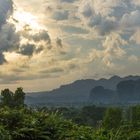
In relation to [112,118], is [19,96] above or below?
above

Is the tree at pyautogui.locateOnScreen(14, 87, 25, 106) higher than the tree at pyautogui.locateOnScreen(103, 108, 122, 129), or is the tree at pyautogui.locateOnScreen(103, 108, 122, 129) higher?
the tree at pyautogui.locateOnScreen(14, 87, 25, 106)

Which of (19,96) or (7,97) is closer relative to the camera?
(7,97)

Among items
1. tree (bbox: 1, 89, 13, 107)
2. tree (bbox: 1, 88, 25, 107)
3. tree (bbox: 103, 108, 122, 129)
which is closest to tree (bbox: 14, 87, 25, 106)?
tree (bbox: 1, 88, 25, 107)

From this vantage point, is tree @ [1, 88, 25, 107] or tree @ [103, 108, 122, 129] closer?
tree @ [103, 108, 122, 129]

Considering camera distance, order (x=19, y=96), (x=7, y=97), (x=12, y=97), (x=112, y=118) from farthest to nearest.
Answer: (x=12, y=97)
(x=19, y=96)
(x=7, y=97)
(x=112, y=118)

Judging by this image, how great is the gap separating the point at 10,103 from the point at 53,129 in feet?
205

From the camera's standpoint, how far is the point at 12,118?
19.2m

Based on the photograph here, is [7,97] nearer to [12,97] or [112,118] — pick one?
[12,97]

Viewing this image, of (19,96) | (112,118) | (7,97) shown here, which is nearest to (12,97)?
(7,97)

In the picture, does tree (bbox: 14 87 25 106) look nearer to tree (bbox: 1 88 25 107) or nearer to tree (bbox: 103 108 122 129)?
tree (bbox: 1 88 25 107)

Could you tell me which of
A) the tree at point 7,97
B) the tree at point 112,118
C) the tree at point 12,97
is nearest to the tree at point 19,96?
the tree at point 12,97

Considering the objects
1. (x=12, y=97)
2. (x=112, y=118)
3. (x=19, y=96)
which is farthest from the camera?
(x=12, y=97)

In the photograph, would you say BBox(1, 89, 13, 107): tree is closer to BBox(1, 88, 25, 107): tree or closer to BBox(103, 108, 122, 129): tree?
BBox(1, 88, 25, 107): tree

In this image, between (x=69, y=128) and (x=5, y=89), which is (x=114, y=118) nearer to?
(x=5, y=89)
